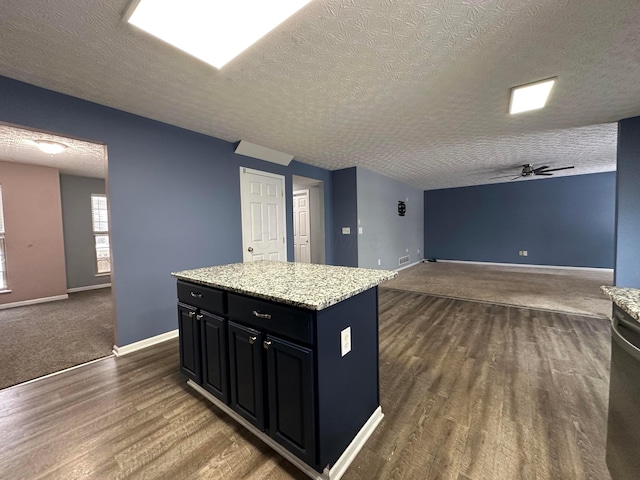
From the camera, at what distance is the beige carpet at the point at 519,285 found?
3.83m

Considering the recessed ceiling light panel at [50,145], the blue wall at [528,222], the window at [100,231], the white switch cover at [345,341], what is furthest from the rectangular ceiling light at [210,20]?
the blue wall at [528,222]

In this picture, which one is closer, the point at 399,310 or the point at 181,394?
the point at 181,394

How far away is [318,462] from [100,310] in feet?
14.2

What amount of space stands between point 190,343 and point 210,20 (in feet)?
6.82

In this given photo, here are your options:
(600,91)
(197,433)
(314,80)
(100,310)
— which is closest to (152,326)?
(197,433)

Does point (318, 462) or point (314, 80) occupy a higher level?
point (314, 80)

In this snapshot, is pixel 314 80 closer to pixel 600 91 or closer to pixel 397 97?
pixel 397 97

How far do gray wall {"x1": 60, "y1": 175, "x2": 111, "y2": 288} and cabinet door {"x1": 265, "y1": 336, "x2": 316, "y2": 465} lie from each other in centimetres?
597

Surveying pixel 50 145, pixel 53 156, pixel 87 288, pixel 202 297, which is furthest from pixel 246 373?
pixel 87 288

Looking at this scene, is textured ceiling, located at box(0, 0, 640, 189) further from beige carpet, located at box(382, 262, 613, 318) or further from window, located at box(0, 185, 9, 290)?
window, located at box(0, 185, 9, 290)

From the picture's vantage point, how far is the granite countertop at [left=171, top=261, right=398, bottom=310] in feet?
3.97

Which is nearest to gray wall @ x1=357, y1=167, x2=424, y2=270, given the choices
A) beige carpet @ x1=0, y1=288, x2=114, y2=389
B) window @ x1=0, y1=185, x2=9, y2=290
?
beige carpet @ x1=0, y1=288, x2=114, y2=389

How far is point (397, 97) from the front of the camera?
7.62 feet

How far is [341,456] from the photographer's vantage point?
4.28 feet
